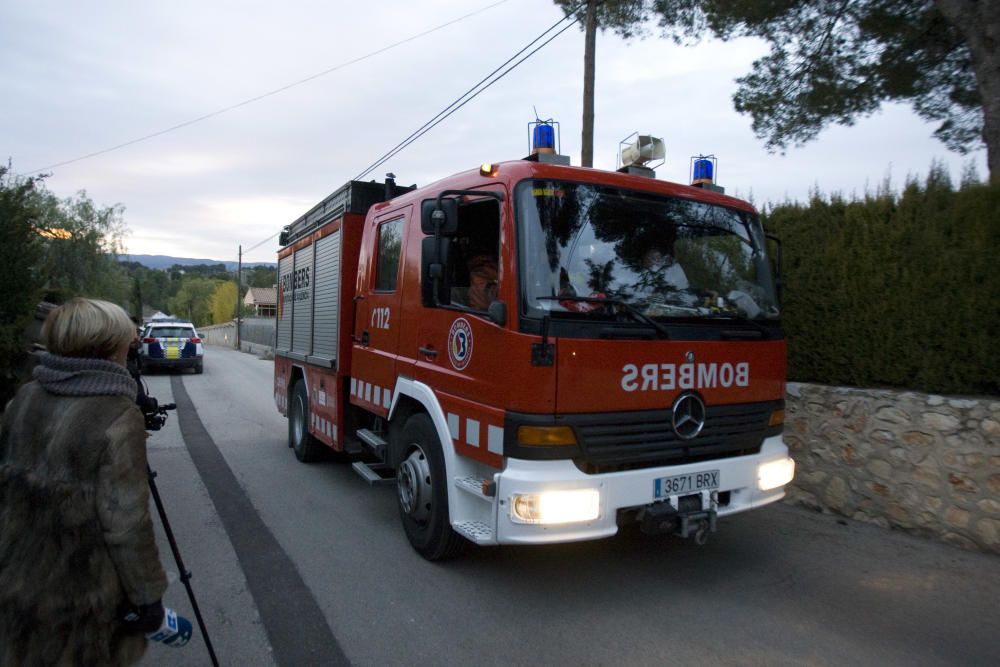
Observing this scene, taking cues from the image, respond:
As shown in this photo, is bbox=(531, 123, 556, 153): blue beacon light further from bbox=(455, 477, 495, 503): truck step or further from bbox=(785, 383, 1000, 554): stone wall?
bbox=(785, 383, 1000, 554): stone wall

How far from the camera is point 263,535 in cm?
527

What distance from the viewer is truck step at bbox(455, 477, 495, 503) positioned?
3.76 metres

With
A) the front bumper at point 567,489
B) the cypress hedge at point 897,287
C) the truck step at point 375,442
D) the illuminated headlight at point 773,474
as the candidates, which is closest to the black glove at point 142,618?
the front bumper at point 567,489

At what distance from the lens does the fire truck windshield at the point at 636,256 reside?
375 centimetres

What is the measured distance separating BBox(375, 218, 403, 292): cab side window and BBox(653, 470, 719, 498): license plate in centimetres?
253

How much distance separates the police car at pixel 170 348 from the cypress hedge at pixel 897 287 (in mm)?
18194

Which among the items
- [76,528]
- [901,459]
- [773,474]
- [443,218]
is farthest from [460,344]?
[901,459]

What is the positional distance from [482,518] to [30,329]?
18.2 feet

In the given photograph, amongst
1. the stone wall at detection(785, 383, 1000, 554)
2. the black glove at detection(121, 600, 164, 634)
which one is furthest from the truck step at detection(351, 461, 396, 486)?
the stone wall at detection(785, 383, 1000, 554)

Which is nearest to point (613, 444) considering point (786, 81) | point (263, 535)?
point (263, 535)

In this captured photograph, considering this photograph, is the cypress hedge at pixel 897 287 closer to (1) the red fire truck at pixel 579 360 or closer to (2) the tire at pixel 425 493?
(1) the red fire truck at pixel 579 360

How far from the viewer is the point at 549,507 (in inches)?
140

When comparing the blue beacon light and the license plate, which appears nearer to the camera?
the license plate

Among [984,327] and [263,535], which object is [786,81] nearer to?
[984,327]
